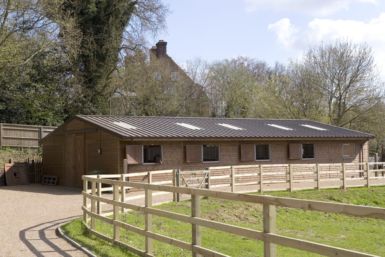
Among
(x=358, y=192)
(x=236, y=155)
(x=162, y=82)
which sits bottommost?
(x=358, y=192)

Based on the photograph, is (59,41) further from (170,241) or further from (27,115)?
(170,241)

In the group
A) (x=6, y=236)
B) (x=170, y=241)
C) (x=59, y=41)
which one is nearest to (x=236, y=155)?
(x=59, y=41)

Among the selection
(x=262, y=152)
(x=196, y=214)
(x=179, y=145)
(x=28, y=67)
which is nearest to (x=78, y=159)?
(x=179, y=145)

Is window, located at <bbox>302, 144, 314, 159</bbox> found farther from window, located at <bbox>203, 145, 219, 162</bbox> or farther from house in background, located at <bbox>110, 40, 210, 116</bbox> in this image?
house in background, located at <bbox>110, 40, 210, 116</bbox>

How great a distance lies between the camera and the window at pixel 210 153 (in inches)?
1008

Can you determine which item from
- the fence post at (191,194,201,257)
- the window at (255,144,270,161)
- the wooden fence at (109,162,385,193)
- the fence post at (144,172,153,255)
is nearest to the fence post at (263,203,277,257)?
the fence post at (191,194,201,257)

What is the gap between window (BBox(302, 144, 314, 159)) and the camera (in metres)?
29.0

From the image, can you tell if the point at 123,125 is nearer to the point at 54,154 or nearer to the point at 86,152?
the point at 86,152

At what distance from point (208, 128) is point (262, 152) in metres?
3.02

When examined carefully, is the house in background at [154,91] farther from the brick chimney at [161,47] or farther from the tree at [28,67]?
the brick chimney at [161,47]

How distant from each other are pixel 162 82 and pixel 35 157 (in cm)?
1523

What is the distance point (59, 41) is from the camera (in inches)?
1337

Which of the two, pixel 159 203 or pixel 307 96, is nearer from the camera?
pixel 159 203

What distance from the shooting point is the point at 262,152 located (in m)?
27.5
